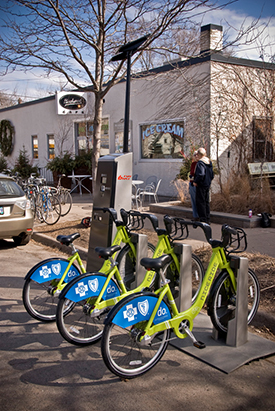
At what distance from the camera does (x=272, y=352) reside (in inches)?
137

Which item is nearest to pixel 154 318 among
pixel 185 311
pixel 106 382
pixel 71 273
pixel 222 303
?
pixel 185 311

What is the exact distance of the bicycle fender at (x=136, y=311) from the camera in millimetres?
2992

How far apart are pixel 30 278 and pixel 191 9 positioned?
5.94 m

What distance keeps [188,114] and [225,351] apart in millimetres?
10591

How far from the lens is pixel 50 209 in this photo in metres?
9.97

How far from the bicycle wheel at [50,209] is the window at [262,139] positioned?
20.1 ft

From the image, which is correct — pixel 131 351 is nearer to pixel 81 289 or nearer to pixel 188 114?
pixel 81 289

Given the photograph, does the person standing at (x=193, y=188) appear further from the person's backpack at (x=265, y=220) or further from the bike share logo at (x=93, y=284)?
the bike share logo at (x=93, y=284)

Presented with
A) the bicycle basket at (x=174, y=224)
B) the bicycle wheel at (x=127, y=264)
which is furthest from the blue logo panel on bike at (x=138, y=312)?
the bicycle wheel at (x=127, y=264)

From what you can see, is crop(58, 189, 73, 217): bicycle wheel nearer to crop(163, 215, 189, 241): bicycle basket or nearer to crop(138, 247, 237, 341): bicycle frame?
crop(163, 215, 189, 241): bicycle basket

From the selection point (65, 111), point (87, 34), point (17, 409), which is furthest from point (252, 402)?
point (65, 111)

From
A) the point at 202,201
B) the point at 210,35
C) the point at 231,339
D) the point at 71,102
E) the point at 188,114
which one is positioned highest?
the point at 210,35

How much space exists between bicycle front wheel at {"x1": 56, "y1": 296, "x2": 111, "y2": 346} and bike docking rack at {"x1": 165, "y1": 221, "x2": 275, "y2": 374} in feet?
2.50

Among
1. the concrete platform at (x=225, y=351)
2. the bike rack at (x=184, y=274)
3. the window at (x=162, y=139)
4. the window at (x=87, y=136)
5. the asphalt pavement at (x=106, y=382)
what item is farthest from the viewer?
the window at (x=87, y=136)
